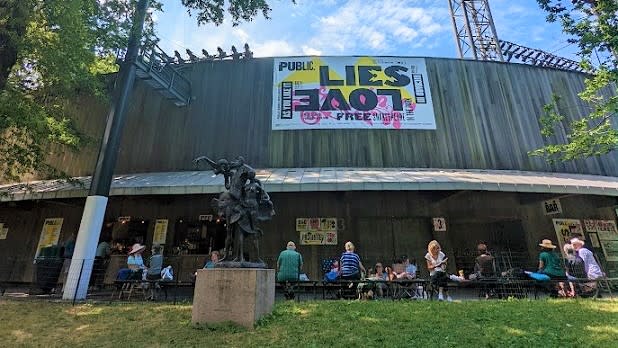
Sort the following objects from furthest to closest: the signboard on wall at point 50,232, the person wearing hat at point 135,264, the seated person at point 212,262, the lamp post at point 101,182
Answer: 1. the signboard on wall at point 50,232
2. the person wearing hat at point 135,264
3. the lamp post at point 101,182
4. the seated person at point 212,262

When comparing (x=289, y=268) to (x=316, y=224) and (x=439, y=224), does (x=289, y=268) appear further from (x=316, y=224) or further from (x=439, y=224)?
(x=439, y=224)

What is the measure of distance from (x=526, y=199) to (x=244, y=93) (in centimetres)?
Result: 1058

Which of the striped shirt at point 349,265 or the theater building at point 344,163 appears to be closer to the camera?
the striped shirt at point 349,265

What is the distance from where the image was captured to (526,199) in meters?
11.8

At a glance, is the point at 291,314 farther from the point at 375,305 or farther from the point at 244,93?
the point at 244,93

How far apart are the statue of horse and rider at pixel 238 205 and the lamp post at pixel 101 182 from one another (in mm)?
4239

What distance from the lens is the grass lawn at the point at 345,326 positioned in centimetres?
456

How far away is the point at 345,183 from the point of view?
31.3ft

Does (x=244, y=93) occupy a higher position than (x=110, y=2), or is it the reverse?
(x=110, y=2)

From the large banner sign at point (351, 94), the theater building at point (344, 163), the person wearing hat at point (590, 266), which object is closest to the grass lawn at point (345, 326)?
the person wearing hat at point (590, 266)

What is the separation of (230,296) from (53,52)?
8.11 m

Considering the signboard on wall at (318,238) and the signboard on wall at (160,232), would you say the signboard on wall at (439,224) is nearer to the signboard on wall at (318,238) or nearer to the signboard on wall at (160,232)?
the signboard on wall at (318,238)

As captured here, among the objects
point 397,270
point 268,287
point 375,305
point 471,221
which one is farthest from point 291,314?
point 471,221

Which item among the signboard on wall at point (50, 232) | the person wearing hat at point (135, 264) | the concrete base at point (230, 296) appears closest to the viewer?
the concrete base at point (230, 296)
